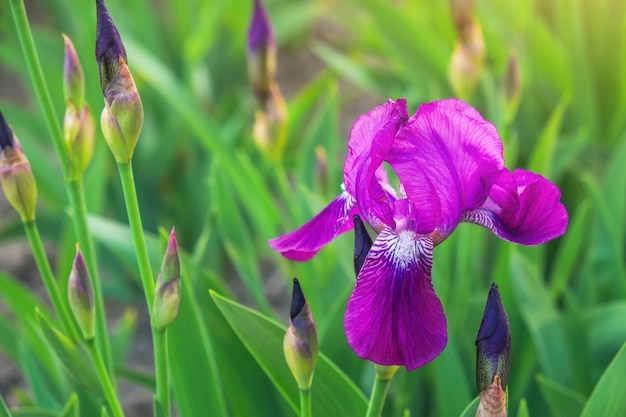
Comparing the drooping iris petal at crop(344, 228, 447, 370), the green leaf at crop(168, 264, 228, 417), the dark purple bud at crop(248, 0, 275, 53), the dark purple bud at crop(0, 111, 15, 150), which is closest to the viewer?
the drooping iris petal at crop(344, 228, 447, 370)

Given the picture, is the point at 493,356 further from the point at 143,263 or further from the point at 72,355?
the point at 72,355

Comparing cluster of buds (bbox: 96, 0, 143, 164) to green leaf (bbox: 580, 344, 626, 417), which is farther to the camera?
green leaf (bbox: 580, 344, 626, 417)

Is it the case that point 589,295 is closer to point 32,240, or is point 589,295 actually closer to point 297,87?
Answer: point 32,240

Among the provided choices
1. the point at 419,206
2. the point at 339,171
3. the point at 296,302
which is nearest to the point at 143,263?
the point at 296,302

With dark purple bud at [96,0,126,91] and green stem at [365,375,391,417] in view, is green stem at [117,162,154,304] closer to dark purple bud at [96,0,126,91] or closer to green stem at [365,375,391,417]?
dark purple bud at [96,0,126,91]

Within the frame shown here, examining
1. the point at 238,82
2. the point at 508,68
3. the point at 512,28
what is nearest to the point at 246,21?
the point at 238,82

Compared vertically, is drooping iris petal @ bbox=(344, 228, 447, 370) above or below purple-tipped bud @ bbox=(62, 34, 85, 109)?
below

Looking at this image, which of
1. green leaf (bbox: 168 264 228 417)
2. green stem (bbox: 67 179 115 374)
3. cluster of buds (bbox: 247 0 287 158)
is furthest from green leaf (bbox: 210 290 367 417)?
cluster of buds (bbox: 247 0 287 158)

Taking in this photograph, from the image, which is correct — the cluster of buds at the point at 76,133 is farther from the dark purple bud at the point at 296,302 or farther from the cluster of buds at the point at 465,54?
the cluster of buds at the point at 465,54
